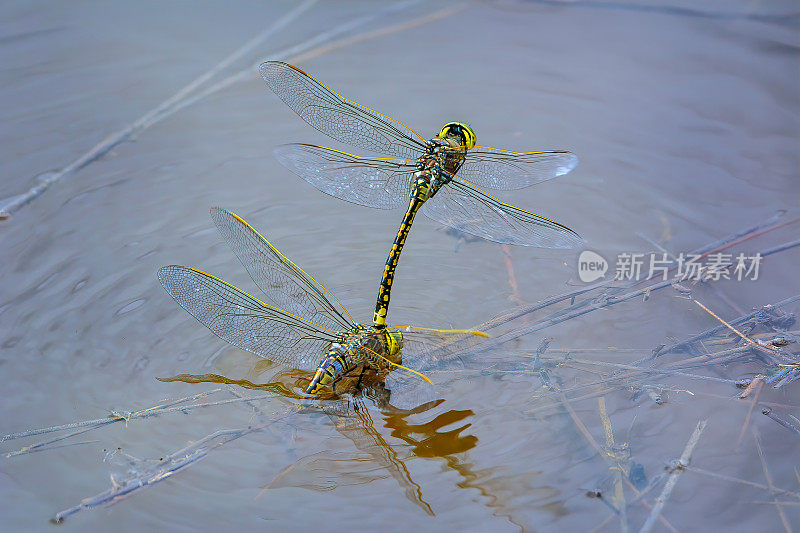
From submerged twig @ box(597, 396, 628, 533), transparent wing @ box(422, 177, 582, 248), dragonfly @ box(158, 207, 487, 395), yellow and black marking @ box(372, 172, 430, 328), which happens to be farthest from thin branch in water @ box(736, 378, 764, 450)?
yellow and black marking @ box(372, 172, 430, 328)

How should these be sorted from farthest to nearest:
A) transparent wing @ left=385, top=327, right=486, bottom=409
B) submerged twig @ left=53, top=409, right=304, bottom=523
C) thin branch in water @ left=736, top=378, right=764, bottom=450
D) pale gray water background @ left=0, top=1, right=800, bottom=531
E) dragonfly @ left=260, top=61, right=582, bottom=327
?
1. dragonfly @ left=260, top=61, right=582, bottom=327
2. transparent wing @ left=385, top=327, right=486, bottom=409
3. thin branch in water @ left=736, top=378, right=764, bottom=450
4. pale gray water background @ left=0, top=1, right=800, bottom=531
5. submerged twig @ left=53, top=409, right=304, bottom=523

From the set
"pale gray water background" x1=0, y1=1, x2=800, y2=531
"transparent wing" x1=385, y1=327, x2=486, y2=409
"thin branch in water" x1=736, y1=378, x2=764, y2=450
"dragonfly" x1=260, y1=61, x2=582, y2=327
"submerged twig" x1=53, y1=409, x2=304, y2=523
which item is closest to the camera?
"submerged twig" x1=53, y1=409, x2=304, y2=523

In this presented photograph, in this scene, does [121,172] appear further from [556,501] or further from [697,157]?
[697,157]

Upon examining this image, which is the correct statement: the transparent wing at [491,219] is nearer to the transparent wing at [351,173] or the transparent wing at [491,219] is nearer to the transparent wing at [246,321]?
the transparent wing at [351,173]

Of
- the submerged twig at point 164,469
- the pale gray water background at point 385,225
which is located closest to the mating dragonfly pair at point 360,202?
the pale gray water background at point 385,225

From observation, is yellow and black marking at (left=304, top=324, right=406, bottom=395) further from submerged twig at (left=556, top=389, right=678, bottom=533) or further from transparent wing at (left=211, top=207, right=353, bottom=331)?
submerged twig at (left=556, top=389, right=678, bottom=533)

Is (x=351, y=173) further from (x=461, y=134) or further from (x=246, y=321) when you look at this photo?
(x=246, y=321)

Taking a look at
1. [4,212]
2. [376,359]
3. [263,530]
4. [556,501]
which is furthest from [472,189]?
[4,212]
